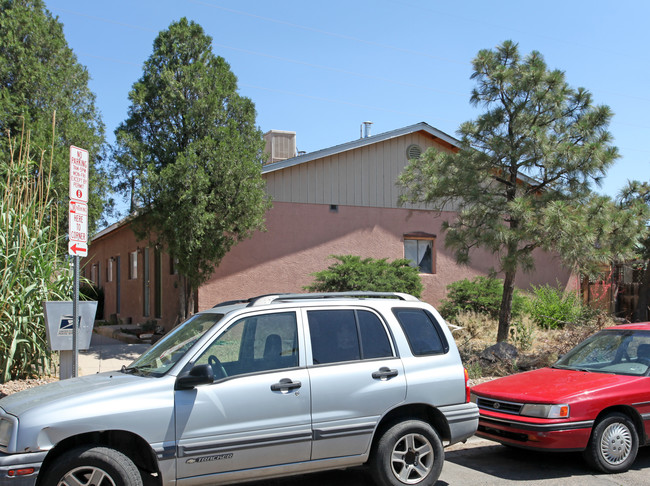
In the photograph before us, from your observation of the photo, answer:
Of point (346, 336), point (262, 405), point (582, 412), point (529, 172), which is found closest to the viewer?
point (262, 405)

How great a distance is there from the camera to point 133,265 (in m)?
20.6

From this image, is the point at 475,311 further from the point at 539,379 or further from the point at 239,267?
the point at 539,379

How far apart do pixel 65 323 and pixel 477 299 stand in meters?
11.2

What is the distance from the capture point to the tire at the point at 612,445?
6238 millimetres

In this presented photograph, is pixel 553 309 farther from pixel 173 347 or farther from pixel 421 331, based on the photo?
pixel 173 347

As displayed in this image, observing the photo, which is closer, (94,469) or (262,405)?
(94,469)

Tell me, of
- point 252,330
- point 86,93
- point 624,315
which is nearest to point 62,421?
point 252,330

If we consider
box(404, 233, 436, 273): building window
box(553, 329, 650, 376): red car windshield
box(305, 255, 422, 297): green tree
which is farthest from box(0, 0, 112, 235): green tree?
box(553, 329, 650, 376): red car windshield

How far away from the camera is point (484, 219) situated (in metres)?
11.4

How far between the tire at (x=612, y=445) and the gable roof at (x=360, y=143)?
950 cm

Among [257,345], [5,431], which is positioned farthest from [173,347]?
[5,431]

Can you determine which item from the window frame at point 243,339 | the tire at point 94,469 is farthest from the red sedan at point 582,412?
the tire at point 94,469

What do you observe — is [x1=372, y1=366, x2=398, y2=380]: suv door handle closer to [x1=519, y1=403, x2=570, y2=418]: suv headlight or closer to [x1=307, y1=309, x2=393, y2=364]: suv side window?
[x1=307, y1=309, x2=393, y2=364]: suv side window

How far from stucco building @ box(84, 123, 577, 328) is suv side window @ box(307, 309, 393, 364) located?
9719 mm
